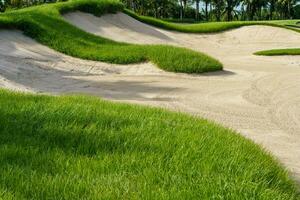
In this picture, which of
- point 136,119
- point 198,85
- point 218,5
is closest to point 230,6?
point 218,5

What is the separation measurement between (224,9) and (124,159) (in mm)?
95268

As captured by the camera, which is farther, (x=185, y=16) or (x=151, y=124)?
(x=185, y=16)

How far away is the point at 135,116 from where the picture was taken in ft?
23.1

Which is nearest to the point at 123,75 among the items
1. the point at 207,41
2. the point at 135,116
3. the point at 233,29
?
the point at 135,116

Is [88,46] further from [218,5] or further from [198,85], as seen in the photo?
[218,5]

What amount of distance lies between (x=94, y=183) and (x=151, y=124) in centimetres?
225

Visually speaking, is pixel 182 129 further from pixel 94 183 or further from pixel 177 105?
pixel 177 105

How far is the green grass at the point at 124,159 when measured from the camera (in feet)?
13.8

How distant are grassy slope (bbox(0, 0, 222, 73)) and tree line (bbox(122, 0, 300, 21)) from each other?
63.2m

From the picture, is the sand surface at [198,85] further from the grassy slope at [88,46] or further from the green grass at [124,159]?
the green grass at [124,159]

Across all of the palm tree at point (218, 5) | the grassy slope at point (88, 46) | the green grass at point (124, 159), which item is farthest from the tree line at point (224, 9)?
the green grass at point (124, 159)

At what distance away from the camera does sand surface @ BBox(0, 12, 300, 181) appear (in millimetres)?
9094

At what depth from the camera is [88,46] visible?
63.5 ft

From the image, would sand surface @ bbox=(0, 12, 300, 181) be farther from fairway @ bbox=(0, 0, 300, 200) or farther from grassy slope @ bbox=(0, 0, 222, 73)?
grassy slope @ bbox=(0, 0, 222, 73)
